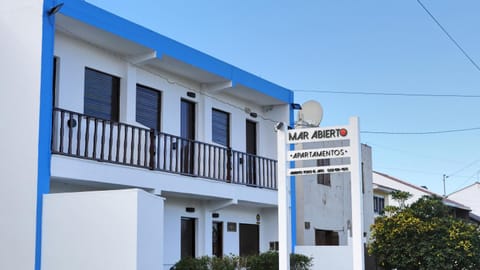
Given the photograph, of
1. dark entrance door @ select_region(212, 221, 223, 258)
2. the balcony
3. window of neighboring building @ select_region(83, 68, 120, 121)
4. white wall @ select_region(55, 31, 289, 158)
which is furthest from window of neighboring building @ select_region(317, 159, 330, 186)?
window of neighboring building @ select_region(83, 68, 120, 121)

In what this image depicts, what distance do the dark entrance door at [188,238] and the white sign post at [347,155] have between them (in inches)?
225

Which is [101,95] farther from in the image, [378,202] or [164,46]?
[378,202]

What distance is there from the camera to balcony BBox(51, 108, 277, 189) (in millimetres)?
12141

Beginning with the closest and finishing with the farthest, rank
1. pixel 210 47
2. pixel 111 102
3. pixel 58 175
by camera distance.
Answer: pixel 58 175 → pixel 111 102 → pixel 210 47

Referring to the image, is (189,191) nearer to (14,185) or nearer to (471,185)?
(14,185)

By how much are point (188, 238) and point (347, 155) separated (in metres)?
6.81

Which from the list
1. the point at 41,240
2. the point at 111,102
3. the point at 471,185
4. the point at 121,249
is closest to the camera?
the point at 121,249

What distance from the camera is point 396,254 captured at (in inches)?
669

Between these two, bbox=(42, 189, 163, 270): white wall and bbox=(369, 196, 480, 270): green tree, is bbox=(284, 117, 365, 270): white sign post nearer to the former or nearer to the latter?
bbox=(42, 189, 163, 270): white wall

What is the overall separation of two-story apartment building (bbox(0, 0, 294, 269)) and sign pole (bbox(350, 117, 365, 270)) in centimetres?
308

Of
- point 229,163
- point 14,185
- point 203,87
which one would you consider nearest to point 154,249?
point 14,185

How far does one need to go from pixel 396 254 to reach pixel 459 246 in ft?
5.35

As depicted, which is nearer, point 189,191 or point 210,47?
point 189,191

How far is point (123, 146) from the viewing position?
1334cm
